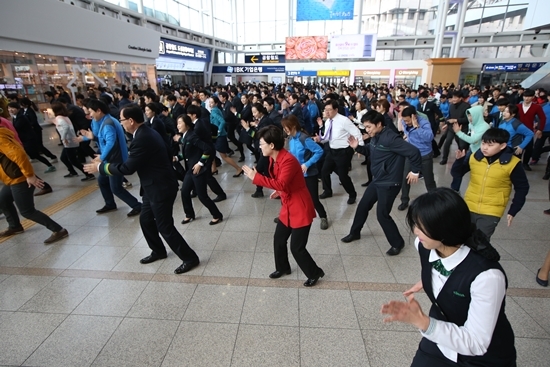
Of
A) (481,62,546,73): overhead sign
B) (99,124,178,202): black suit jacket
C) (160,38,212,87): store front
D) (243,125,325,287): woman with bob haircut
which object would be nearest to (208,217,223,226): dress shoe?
(99,124,178,202): black suit jacket

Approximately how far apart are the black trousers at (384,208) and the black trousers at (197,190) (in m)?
1.97

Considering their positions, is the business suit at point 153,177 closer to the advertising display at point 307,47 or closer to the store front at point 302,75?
the advertising display at point 307,47

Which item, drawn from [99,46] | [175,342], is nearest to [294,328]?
[175,342]

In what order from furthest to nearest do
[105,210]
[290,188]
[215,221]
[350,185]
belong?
[350,185], [105,210], [215,221], [290,188]

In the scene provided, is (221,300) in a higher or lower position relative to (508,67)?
lower

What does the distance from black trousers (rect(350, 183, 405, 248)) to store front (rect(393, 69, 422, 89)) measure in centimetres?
2008

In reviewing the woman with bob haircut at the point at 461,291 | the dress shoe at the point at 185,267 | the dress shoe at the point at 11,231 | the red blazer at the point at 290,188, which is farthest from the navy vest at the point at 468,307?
the dress shoe at the point at 11,231

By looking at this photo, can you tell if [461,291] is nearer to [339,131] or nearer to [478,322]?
[478,322]

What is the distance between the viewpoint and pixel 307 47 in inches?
846

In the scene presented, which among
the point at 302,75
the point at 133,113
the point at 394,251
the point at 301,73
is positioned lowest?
the point at 394,251

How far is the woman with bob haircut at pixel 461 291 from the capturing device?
102 centimetres

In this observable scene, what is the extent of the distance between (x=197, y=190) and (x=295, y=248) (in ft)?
6.12

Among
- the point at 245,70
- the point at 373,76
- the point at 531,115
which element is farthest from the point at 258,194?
the point at 245,70

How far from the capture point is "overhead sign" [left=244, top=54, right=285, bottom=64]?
84.2 ft
